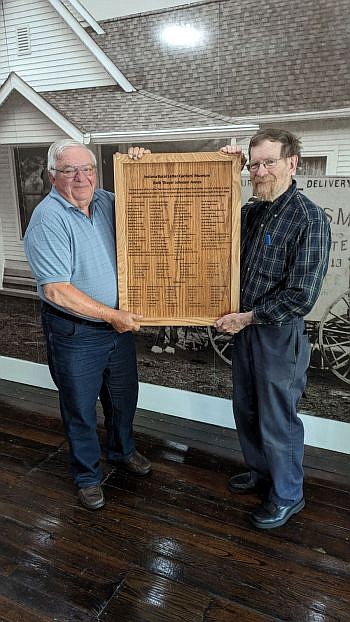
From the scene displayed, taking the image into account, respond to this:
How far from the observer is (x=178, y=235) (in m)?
1.99

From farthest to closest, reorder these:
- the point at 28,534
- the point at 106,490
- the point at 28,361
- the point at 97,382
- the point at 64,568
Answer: the point at 28,361 → the point at 106,490 → the point at 97,382 → the point at 28,534 → the point at 64,568

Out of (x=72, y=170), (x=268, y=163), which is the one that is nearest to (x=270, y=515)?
(x=268, y=163)

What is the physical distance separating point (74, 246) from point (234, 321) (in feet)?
2.29

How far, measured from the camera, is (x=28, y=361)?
3.31m

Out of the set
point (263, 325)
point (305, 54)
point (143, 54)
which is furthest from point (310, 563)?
point (143, 54)

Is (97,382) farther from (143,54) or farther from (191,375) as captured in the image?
(143,54)

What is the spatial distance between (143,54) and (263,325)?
5.05ft

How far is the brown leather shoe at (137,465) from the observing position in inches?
94.3

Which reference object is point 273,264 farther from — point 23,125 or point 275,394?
point 23,125

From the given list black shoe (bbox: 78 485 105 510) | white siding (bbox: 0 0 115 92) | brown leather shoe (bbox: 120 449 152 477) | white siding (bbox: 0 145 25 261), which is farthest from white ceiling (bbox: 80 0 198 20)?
black shoe (bbox: 78 485 105 510)

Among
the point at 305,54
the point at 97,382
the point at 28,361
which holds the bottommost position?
the point at 28,361

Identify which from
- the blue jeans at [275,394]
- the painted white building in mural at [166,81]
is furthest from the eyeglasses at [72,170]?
the blue jeans at [275,394]

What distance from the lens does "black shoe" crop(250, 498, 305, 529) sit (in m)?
2.02

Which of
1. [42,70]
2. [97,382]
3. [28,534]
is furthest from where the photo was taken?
[42,70]
